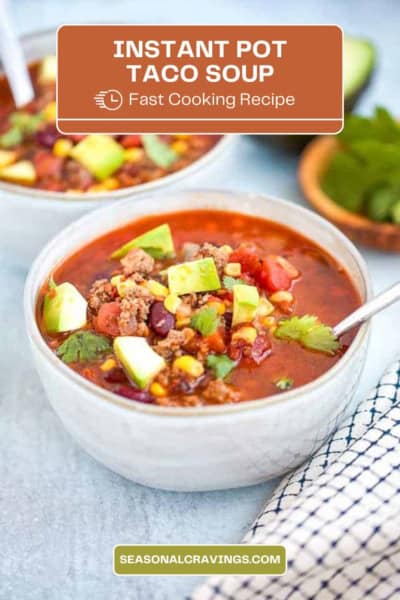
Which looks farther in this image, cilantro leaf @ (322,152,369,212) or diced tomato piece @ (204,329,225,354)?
cilantro leaf @ (322,152,369,212)

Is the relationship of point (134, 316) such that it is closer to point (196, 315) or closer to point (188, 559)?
point (196, 315)

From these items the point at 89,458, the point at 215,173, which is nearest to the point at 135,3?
the point at 215,173

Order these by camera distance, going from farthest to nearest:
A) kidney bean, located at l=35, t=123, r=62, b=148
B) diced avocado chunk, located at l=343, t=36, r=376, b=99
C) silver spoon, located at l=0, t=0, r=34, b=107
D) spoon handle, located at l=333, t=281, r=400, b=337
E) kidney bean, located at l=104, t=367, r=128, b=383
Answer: diced avocado chunk, located at l=343, t=36, r=376, b=99
silver spoon, located at l=0, t=0, r=34, b=107
kidney bean, located at l=35, t=123, r=62, b=148
spoon handle, located at l=333, t=281, r=400, b=337
kidney bean, located at l=104, t=367, r=128, b=383

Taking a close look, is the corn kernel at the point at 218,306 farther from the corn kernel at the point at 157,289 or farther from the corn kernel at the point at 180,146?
the corn kernel at the point at 180,146

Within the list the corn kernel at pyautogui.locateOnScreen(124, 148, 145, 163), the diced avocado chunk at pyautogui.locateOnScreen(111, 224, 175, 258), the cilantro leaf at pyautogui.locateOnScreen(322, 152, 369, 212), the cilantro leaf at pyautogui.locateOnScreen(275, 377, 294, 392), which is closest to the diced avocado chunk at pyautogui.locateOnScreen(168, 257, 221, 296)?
the diced avocado chunk at pyautogui.locateOnScreen(111, 224, 175, 258)

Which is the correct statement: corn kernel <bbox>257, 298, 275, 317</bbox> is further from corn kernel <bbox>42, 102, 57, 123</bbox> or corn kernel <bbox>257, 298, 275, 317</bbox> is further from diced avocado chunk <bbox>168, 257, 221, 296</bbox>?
corn kernel <bbox>42, 102, 57, 123</bbox>

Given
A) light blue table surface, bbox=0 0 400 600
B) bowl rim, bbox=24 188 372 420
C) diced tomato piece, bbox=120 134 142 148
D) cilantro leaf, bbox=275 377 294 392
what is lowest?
light blue table surface, bbox=0 0 400 600

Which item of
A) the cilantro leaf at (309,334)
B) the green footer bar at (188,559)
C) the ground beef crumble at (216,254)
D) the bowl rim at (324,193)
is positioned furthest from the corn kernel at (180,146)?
the green footer bar at (188,559)
